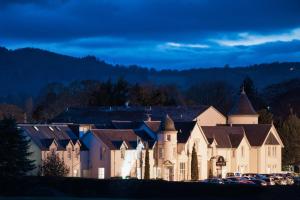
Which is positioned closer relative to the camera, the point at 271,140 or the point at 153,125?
the point at 153,125

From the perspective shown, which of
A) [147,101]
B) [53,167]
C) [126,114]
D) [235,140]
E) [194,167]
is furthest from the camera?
[147,101]

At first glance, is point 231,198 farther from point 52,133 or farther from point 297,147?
point 297,147

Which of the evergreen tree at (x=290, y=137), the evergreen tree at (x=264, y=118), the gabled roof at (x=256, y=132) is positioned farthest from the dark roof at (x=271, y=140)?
the evergreen tree at (x=264, y=118)

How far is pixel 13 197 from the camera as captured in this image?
62438 millimetres

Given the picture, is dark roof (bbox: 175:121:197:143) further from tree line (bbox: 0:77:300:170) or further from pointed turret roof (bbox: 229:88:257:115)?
tree line (bbox: 0:77:300:170)

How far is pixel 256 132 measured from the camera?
10706 cm

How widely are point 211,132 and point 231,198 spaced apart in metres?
38.4

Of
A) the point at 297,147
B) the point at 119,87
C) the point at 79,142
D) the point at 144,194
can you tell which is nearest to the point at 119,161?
the point at 79,142

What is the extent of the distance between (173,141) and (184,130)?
3041 mm

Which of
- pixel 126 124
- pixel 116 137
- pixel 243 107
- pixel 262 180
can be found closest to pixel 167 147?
pixel 116 137

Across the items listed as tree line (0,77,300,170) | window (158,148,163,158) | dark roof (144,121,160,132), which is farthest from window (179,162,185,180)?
tree line (0,77,300,170)

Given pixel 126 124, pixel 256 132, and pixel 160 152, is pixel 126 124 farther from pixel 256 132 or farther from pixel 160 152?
pixel 256 132

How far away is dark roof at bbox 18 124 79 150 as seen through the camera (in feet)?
285

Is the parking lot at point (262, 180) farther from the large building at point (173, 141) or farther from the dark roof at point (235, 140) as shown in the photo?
the dark roof at point (235, 140)
